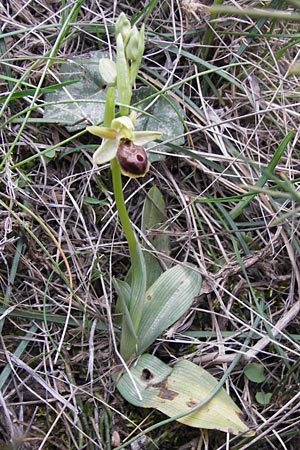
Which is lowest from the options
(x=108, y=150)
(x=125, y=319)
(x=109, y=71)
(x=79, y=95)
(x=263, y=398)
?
(x=263, y=398)

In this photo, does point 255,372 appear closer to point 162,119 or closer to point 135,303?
point 135,303

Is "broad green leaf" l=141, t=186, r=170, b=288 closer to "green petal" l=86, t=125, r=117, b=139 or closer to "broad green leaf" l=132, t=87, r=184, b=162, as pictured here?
"broad green leaf" l=132, t=87, r=184, b=162

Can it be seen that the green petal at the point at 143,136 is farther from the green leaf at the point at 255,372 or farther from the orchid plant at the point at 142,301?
the green leaf at the point at 255,372

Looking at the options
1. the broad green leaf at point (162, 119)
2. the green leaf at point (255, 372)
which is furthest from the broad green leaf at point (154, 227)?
the green leaf at point (255, 372)

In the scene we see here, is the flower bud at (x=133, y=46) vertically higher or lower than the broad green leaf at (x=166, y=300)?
higher

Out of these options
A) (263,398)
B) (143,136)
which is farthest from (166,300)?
(143,136)

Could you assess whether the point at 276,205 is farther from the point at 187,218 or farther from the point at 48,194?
the point at 48,194
